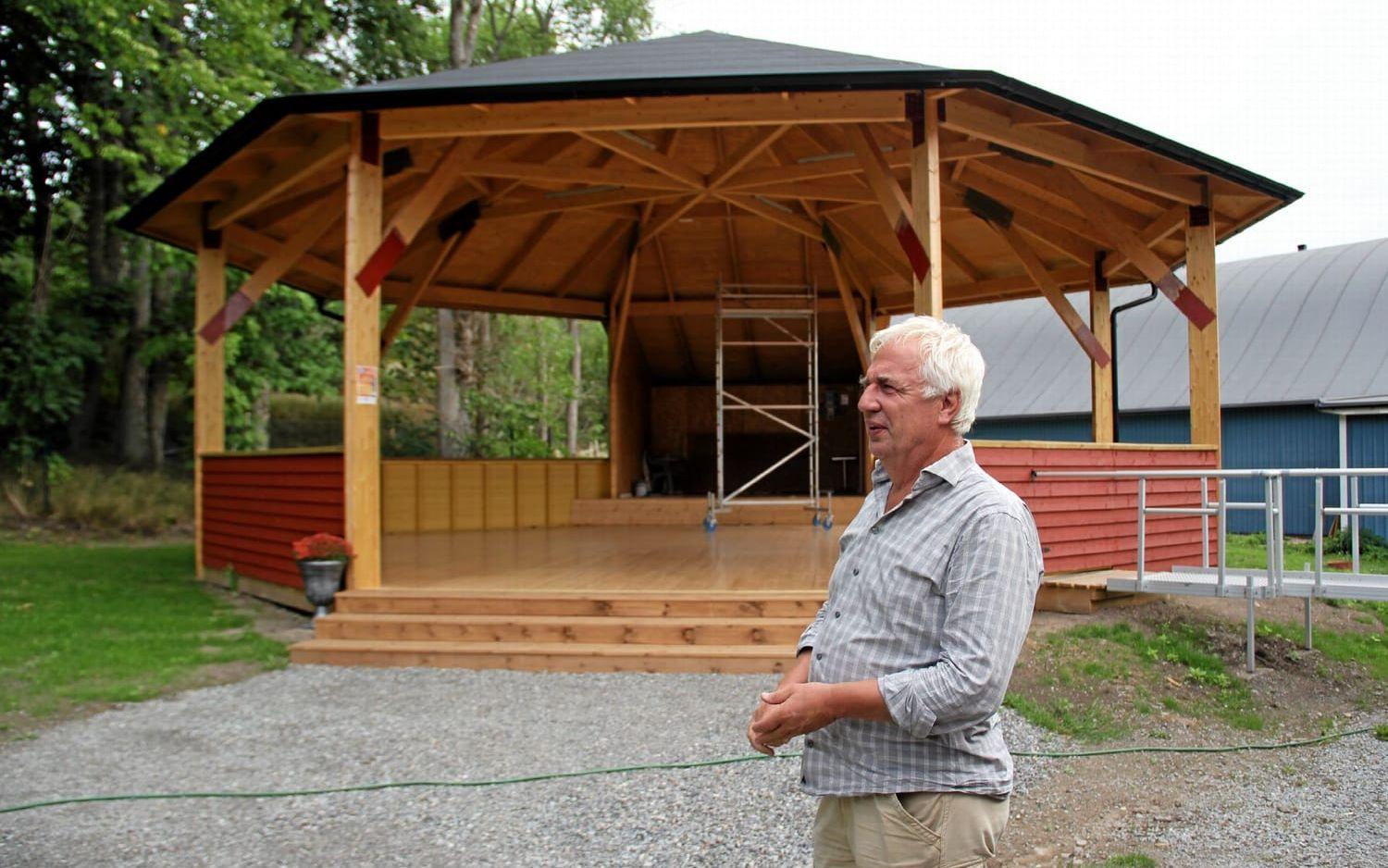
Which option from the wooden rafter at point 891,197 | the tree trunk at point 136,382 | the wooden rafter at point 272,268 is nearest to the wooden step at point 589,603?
the wooden rafter at point 891,197

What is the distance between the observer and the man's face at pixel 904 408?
182 cm

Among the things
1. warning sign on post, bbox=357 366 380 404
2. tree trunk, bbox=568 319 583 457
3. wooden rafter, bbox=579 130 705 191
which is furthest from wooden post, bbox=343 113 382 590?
tree trunk, bbox=568 319 583 457

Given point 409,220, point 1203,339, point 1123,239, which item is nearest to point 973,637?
point 409,220

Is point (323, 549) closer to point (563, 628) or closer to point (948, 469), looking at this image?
point (563, 628)

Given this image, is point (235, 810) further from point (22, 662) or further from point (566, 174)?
point (566, 174)

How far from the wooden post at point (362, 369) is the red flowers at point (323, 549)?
9 cm

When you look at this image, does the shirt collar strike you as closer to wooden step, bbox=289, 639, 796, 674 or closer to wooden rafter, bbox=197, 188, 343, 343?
wooden step, bbox=289, 639, 796, 674

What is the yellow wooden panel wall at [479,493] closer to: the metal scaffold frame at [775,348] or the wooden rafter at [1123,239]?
the metal scaffold frame at [775,348]

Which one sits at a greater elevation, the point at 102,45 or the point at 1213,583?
the point at 102,45

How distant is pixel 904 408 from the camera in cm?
183

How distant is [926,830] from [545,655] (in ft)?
15.8

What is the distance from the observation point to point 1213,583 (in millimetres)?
6266

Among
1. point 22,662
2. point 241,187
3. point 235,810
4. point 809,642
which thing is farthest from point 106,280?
point 809,642

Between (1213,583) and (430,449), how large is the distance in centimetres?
1451
